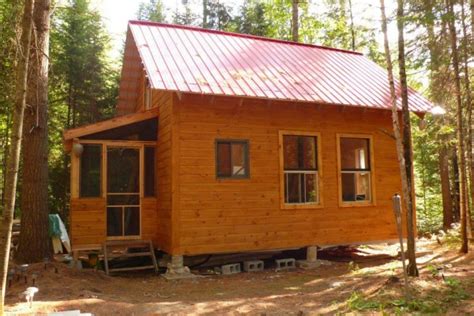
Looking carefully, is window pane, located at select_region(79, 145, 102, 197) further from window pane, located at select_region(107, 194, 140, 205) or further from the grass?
the grass

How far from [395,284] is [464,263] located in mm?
3975

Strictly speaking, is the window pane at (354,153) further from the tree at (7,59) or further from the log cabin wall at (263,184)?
the tree at (7,59)

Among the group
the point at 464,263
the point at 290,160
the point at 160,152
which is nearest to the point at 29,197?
the point at 160,152

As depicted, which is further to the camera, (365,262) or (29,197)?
→ (365,262)

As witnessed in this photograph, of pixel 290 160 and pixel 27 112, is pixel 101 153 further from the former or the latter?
pixel 290 160

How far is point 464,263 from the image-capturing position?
9406mm

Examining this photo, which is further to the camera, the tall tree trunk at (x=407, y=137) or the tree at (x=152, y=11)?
the tree at (x=152, y=11)

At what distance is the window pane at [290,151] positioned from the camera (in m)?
10.9

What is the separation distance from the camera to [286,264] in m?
10.4

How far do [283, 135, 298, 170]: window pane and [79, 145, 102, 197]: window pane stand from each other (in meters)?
4.53

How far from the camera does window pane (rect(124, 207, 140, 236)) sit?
1013 centimetres

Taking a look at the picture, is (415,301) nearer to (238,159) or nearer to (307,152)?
(238,159)

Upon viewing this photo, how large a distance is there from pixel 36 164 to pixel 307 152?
643 centimetres

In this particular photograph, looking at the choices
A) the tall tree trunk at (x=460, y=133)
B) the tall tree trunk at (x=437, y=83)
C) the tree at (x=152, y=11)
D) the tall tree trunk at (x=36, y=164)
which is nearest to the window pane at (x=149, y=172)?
the tall tree trunk at (x=36, y=164)
